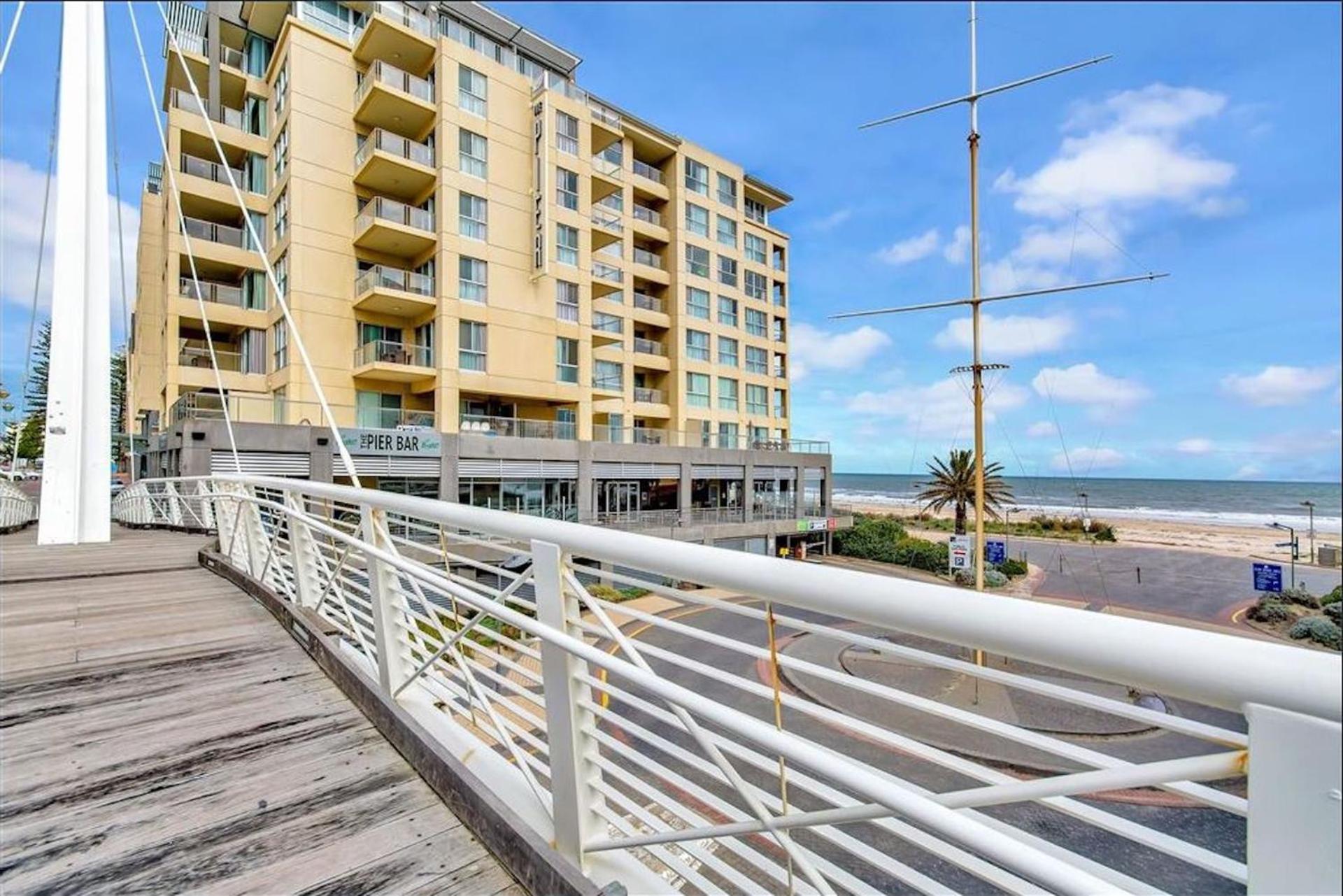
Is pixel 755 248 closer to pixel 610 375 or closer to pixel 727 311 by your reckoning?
pixel 727 311

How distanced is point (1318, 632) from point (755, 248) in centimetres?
2743

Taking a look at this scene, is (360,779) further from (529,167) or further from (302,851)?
(529,167)

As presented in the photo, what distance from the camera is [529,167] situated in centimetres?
2219

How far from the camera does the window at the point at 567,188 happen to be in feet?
74.8

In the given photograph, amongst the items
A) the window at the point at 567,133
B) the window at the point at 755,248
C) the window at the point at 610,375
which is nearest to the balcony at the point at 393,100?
the window at the point at 567,133

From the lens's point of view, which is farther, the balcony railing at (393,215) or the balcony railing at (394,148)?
the balcony railing at (393,215)

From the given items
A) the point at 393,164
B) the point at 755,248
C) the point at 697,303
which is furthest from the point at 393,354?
the point at 755,248

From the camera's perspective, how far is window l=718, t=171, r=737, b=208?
31.7m

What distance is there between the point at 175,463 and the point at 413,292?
8186mm

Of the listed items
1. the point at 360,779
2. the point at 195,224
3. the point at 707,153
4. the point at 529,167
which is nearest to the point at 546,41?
the point at 529,167

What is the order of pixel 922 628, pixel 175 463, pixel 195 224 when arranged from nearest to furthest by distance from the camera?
pixel 922 628 → pixel 175 463 → pixel 195 224

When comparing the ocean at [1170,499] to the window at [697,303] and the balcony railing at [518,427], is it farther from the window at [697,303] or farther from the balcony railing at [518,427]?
the balcony railing at [518,427]

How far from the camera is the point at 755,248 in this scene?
34.7m

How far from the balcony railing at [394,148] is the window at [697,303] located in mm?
13193
